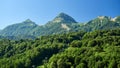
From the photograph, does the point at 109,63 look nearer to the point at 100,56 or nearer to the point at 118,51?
the point at 100,56

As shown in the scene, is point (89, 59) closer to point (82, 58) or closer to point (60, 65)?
point (82, 58)

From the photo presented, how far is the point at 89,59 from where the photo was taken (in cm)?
17938

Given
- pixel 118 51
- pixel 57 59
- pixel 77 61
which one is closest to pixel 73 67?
pixel 77 61

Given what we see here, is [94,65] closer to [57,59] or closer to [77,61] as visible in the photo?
[77,61]

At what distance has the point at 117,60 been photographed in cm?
16600

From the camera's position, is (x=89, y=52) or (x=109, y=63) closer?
(x=109, y=63)

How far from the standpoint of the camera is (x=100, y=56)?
179125mm

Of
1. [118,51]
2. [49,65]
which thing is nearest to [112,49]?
[118,51]

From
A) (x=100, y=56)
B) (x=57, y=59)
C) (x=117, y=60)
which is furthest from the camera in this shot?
(x=57, y=59)

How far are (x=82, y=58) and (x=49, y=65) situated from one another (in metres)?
24.4

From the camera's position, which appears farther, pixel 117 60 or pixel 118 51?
pixel 118 51

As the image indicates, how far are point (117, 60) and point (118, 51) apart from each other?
2372cm

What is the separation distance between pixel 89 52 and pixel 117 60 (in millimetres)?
32714

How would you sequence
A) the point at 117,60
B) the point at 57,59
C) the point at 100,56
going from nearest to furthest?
the point at 117,60 → the point at 100,56 → the point at 57,59
